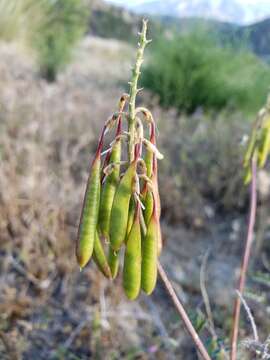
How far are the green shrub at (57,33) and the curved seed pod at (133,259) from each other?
6.22 metres

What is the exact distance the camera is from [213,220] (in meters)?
2.89

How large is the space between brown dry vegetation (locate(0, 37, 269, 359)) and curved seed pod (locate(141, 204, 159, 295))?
72 cm

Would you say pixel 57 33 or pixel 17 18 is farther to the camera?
pixel 57 33

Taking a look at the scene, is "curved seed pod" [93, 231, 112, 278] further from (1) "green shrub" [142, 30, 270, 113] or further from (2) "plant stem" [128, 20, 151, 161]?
(1) "green shrub" [142, 30, 270, 113]

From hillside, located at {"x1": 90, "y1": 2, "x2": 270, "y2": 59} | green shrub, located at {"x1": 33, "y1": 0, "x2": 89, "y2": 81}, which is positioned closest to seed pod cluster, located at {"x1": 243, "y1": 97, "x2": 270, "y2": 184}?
hillside, located at {"x1": 90, "y1": 2, "x2": 270, "y2": 59}

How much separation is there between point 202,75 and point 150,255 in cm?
542

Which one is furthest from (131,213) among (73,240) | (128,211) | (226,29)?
(226,29)

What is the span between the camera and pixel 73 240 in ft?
7.33

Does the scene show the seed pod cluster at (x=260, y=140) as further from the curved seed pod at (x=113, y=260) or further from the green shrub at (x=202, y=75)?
the green shrub at (x=202, y=75)

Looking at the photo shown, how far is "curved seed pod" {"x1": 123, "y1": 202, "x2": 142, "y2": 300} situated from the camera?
0.66 meters

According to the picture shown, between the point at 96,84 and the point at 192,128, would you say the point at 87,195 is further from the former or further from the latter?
the point at 96,84

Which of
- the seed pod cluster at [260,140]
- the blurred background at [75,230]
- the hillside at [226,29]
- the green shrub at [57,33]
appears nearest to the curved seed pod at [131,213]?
the blurred background at [75,230]

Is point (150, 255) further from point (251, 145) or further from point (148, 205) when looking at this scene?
point (251, 145)

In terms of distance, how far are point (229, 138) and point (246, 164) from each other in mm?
2200
